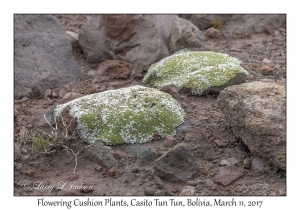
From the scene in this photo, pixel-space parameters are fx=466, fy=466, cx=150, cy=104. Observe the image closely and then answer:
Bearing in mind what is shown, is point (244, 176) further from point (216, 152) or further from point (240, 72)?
point (240, 72)

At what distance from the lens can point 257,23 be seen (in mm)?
9984

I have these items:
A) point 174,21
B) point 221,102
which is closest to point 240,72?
point 221,102

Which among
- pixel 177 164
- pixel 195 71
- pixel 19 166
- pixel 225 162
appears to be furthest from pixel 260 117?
pixel 19 166

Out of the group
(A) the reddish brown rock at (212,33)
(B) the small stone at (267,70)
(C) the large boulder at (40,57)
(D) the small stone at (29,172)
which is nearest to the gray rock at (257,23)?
(A) the reddish brown rock at (212,33)

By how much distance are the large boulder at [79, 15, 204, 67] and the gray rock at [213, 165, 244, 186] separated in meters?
Result: 3.59

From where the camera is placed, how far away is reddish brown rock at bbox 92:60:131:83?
26.9 ft

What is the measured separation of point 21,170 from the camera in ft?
18.9

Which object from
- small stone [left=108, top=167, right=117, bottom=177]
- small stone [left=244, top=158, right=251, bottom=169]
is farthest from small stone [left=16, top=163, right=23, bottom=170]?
small stone [left=244, top=158, right=251, bottom=169]

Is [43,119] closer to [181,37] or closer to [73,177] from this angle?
[73,177]

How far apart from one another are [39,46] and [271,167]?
5109 millimetres

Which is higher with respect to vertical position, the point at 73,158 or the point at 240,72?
the point at 240,72

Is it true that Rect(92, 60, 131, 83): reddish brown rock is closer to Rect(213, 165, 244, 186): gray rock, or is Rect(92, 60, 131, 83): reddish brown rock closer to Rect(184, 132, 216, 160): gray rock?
Rect(184, 132, 216, 160): gray rock

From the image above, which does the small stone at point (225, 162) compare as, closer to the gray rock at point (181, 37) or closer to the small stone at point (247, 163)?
the small stone at point (247, 163)

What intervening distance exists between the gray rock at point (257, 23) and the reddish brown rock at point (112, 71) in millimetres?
2923
